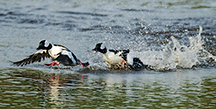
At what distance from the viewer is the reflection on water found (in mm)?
5391

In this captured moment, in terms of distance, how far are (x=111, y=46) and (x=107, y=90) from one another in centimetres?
670

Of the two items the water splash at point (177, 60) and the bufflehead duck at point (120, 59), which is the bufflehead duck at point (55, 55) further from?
the water splash at point (177, 60)

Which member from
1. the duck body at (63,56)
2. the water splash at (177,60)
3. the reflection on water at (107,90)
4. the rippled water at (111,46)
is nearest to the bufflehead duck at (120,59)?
the rippled water at (111,46)

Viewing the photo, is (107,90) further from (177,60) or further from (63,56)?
(177,60)

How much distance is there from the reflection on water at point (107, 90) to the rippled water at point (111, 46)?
1 centimetres

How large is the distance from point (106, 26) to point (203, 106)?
1130 centimetres

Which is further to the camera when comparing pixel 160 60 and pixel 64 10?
pixel 64 10

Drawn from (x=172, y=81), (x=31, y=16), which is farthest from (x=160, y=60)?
(x=31, y=16)

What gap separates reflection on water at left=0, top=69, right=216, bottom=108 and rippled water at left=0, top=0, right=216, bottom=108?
0.01 meters

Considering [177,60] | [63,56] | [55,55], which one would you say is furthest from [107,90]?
[177,60]

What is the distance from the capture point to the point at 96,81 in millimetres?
7219

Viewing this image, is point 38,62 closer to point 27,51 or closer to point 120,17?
point 27,51

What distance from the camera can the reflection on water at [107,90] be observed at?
5.39 metres

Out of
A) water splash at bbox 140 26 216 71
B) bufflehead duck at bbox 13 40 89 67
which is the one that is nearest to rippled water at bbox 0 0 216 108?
water splash at bbox 140 26 216 71
